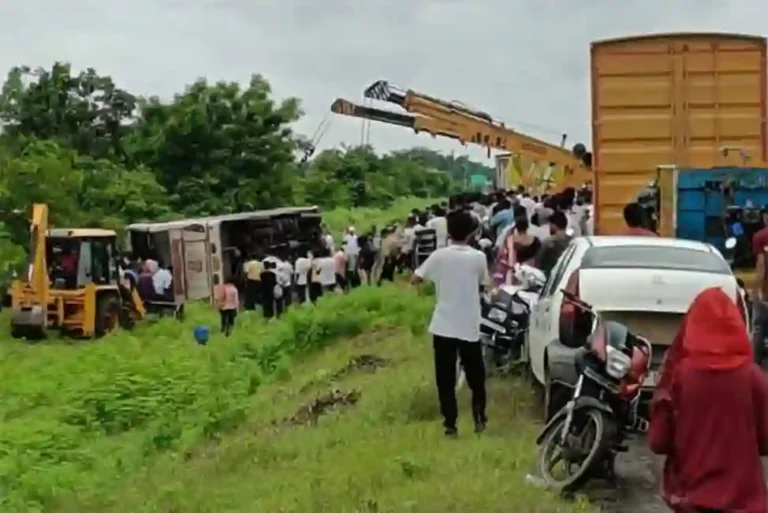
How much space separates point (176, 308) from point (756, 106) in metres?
18.0

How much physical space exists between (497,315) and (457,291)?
9.62 feet

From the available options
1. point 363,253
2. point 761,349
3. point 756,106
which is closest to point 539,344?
point 761,349

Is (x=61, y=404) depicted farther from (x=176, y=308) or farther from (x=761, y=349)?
(x=176, y=308)

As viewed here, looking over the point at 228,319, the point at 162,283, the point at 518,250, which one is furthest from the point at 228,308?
the point at 518,250

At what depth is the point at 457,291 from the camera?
34.0ft

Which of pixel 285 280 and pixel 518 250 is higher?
pixel 518 250

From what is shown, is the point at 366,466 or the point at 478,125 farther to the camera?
the point at 478,125

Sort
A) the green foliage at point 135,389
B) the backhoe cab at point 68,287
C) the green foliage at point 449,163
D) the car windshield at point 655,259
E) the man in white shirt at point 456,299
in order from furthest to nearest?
the green foliage at point 449,163, the backhoe cab at point 68,287, the green foliage at point 135,389, the car windshield at point 655,259, the man in white shirt at point 456,299

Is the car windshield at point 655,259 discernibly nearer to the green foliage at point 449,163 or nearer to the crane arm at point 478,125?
the crane arm at point 478,125

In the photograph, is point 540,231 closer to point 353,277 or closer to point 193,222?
point 353,277

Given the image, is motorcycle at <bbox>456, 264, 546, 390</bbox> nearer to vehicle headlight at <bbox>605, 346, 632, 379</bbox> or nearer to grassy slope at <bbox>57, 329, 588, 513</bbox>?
grassy slope at <bbox>57, 329, 588, 513</bbox>

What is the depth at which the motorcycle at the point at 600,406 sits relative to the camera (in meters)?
8.70

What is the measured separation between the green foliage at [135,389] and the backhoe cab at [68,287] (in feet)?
3.41

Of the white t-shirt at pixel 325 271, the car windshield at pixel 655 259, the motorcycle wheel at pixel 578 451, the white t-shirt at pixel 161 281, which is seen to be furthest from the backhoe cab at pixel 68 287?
the motorcycle wheel at pixel 578 451
